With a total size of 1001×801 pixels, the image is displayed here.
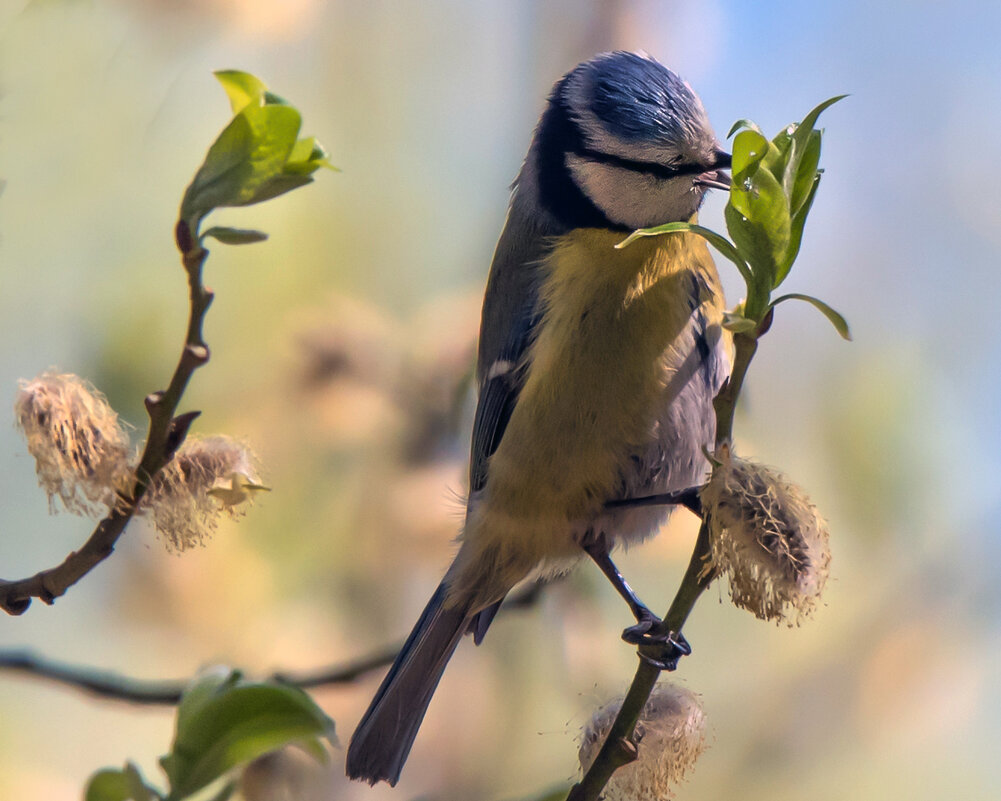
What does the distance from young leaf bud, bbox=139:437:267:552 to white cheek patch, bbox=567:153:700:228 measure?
0.50m

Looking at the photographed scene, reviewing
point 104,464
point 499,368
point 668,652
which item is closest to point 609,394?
point 499,368

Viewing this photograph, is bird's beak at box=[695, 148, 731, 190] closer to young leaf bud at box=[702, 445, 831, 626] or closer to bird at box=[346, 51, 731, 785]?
bird at box=[346, 51, 731, 785]

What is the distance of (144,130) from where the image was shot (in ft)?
3.94

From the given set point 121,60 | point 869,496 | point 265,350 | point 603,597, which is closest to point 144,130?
point 121,60

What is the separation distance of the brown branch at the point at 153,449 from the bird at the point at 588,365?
498 millimetres

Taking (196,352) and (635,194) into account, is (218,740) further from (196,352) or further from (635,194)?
(635,194)

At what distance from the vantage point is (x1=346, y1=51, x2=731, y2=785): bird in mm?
949

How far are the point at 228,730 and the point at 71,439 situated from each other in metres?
0.23

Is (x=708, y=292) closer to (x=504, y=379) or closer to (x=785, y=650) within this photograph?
(x=504, y=379)

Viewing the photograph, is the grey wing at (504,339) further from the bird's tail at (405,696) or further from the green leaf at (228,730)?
the green leaf at (228,730)

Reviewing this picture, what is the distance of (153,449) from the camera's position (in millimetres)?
511

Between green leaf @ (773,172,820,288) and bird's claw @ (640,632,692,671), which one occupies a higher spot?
green leaf @ (773,172,820,288)

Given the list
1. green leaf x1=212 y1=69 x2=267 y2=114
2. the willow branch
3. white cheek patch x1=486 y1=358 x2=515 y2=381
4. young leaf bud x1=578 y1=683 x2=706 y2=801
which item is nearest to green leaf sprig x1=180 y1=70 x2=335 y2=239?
green leaf x1=212 y1=69 x2=267 y2=114

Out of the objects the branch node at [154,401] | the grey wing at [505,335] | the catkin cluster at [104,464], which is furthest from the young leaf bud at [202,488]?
the grey wing at [505,335]
